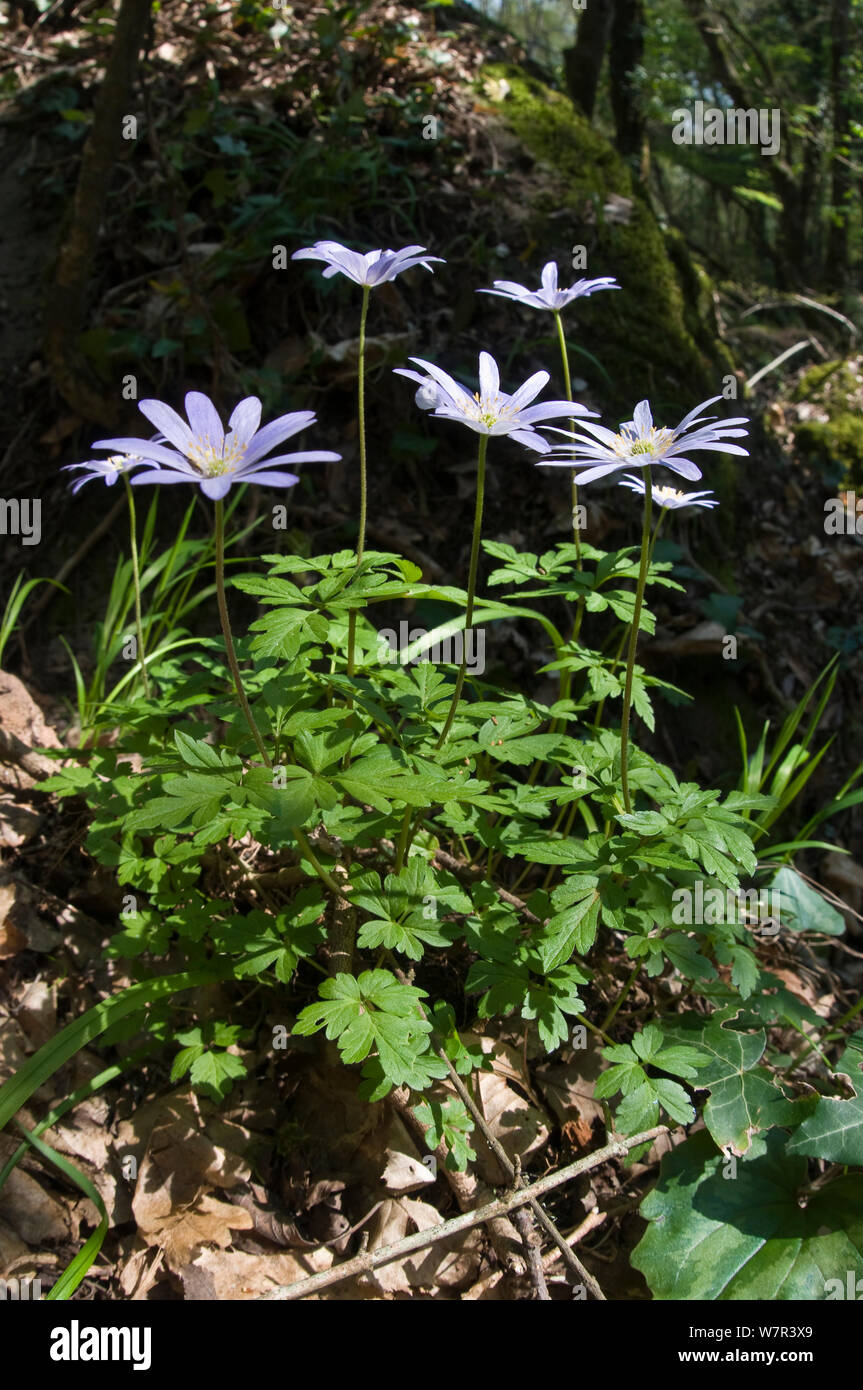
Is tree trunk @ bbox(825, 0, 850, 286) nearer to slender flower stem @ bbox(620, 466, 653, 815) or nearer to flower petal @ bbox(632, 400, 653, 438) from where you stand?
flower petal @ bbox(632, 400, 653, 438)

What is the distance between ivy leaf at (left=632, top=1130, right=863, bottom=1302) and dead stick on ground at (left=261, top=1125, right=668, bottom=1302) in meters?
0.18

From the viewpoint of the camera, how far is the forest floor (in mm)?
1893

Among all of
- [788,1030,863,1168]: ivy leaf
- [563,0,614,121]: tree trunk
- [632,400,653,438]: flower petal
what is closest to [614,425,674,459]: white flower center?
[632,400,653,438]: flower petal

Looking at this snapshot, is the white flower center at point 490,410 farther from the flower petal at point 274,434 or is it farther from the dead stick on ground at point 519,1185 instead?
the dead stick on ground at point 519,1185

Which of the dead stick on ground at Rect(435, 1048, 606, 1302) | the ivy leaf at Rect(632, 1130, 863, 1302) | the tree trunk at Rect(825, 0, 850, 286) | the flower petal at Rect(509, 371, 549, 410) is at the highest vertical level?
the tree trunk at Rect(825, 0, 850, 286)

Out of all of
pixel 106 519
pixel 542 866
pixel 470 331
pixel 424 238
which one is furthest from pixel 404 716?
pixel 424 238

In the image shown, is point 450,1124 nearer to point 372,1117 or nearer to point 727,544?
point 372,1117

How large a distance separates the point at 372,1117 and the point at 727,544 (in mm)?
2964

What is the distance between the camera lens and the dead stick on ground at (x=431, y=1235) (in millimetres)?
1547

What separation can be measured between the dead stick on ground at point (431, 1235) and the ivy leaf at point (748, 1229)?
0.61 feet

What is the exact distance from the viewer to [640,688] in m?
2.02

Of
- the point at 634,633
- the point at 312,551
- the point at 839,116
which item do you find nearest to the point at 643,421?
the point at 634,633

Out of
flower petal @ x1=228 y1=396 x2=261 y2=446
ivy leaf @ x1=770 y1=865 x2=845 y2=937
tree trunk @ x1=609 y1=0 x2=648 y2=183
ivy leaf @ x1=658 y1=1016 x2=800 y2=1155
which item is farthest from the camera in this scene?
tree trunk @ x1=609 y1=0 x2=648 y2=183

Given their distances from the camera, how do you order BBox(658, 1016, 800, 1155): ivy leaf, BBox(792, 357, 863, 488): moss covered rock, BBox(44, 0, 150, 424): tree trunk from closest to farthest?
1. BBox(658, 1016, 800, 1155): ivy leaf
2. BBox(44, 0, 150, 424): tree trunk
3. BBox(792, 357, 863, 488): moss covered rock
